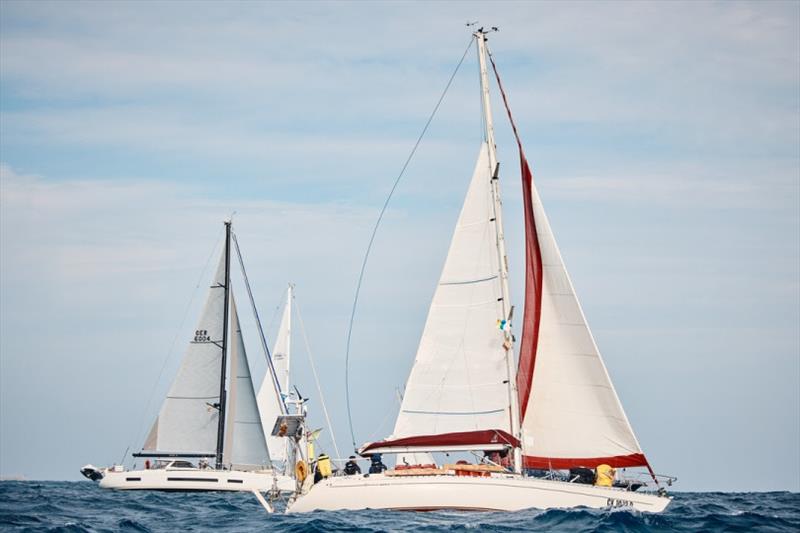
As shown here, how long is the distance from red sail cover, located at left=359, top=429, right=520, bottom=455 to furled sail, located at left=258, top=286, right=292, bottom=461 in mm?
29638

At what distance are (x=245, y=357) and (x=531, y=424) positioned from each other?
25.5 metres

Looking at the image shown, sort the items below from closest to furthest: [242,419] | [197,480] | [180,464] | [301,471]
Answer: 1. [301,471]
2. [197,480]
3. [180,464]
4. [242,419]

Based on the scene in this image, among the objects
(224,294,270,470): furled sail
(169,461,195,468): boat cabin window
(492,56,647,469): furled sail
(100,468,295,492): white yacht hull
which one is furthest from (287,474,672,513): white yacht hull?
(169,461,195,468): boat cabin window

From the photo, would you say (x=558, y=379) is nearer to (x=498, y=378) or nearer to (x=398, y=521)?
(x=498, y=378)

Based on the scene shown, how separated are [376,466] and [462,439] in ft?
8.42

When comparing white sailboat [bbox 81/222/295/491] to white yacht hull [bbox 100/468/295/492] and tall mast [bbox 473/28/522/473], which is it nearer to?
white yacht hull [bbox 100/468/295/492]

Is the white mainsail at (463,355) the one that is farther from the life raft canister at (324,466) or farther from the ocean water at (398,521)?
the ocean water at (398,521)

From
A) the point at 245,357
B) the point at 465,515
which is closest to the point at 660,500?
the point at 465,515

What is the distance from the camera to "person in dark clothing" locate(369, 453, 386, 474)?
95.1 ft

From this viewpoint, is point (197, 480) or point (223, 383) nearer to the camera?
point (197, 480)

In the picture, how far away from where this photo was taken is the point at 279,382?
191ft

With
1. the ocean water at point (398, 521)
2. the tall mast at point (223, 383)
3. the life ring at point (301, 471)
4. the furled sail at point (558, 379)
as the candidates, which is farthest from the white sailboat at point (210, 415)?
the furled sail at point (558, 379)

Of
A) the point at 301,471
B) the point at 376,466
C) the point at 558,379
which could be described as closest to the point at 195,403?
the point at 301,471

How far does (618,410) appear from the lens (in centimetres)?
2781
